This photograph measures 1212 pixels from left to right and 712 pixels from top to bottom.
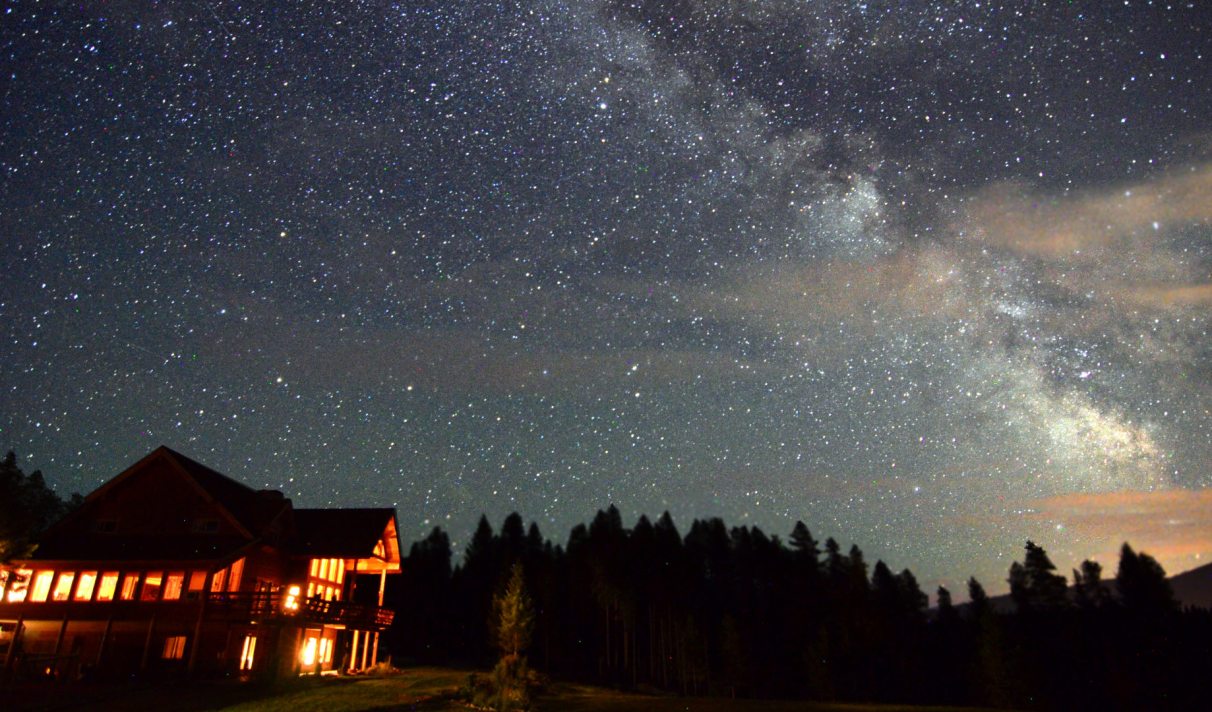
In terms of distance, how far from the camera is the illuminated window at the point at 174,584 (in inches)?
1196

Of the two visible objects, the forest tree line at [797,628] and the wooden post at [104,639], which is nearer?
the wooden post at [104,639]

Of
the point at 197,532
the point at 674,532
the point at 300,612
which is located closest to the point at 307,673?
the point at 300,612

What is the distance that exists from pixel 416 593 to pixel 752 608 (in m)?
41.8

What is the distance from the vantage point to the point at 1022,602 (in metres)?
81.4

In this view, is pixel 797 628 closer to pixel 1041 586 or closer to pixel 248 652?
pixel 1041 586

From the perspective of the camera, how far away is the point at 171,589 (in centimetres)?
3055

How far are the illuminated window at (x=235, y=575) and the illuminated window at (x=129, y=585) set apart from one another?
149 inches

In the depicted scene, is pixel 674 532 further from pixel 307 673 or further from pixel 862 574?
pixel 307 673

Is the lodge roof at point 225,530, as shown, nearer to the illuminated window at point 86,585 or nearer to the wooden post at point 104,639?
the illuminated window at point 86,585

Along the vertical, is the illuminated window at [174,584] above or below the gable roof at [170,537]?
below

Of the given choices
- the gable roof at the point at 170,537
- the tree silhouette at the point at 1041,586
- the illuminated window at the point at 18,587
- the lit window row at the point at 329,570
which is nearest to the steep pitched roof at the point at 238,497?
the gable roof at the point at 170,537

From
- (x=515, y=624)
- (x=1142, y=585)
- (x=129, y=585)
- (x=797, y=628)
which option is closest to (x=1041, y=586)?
(x=1142, y=585)

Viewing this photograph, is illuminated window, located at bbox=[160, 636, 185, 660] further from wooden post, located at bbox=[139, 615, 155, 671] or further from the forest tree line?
the forest tree line

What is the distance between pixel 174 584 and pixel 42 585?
6.08 m
